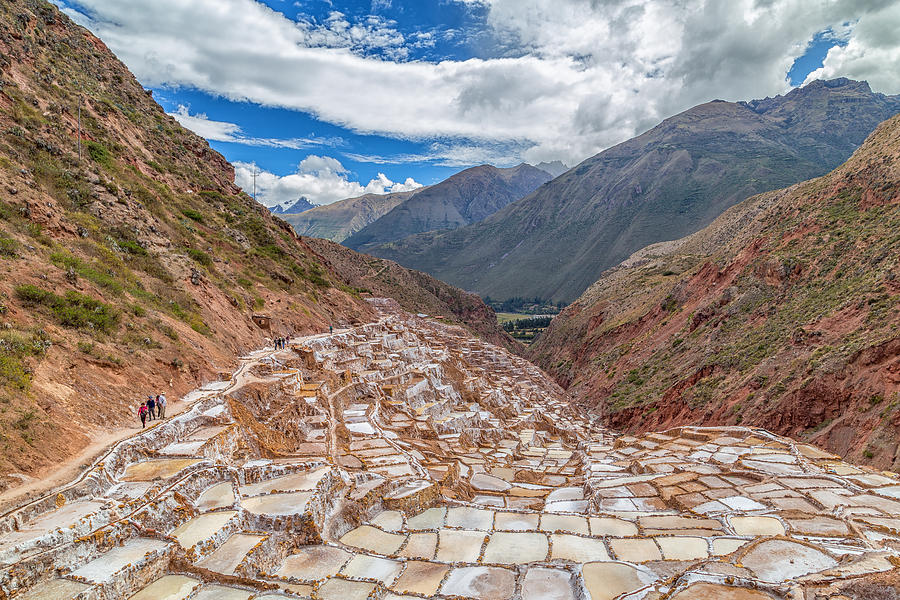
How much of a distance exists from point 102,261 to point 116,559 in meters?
16.8

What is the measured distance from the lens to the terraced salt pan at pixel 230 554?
28.3 ft

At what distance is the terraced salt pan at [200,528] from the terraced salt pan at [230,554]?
35 centimetres

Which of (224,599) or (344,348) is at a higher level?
(344,348)

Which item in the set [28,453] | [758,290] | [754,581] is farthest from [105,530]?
[758,290]

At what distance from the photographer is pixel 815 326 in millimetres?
29266

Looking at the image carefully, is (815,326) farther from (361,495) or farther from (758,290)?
(361,495)

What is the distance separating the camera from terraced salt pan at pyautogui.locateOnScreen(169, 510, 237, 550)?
908cm

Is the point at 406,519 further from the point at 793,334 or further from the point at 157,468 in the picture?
the point at 793,334

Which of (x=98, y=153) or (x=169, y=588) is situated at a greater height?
(x=98, y=153)

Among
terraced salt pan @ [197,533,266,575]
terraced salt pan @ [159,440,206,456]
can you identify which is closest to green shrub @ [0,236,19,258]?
terraced salt pan @ [159,440,206,456]

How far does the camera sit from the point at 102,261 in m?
20.5

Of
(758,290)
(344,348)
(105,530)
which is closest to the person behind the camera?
(105,530)

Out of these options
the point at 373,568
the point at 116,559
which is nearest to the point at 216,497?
the point at 116,559

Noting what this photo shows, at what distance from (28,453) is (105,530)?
10.7ft
